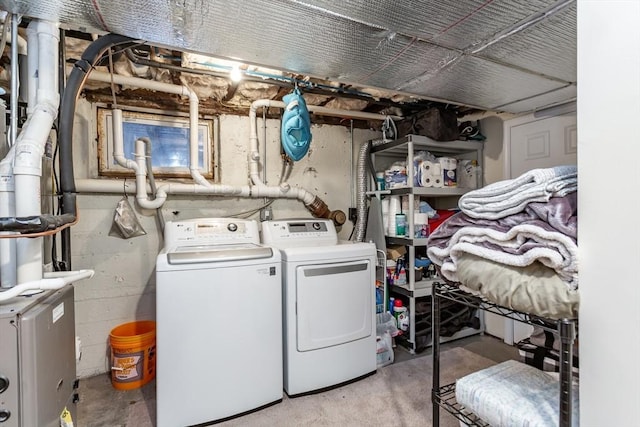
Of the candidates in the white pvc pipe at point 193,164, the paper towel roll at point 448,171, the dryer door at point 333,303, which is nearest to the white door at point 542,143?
the paper towel roll at point 448,171

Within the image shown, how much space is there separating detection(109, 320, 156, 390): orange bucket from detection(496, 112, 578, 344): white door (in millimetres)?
2933

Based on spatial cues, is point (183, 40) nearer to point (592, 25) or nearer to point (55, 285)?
point (55, 285)

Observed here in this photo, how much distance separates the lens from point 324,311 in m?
2.07

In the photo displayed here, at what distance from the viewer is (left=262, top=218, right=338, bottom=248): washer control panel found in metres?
2.28

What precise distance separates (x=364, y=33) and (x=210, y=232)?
5.14ft

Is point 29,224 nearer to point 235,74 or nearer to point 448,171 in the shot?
point 235,74

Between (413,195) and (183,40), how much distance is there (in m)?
1.93

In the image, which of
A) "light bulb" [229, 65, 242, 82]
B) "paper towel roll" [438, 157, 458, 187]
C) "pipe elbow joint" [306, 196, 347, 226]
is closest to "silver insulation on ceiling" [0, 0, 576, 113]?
"light bulb" [229, 65, 242, 82]

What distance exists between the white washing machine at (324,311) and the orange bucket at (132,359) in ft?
3.25

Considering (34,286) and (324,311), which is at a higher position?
(34,286)

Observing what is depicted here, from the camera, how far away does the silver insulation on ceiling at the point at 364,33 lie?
1.21 meters

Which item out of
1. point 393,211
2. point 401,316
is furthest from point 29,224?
point 401,316

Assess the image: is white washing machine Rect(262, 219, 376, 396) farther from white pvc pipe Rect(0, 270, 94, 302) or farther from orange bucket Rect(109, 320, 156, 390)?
white pvc pipe Rect(0, 270, 94, 302)

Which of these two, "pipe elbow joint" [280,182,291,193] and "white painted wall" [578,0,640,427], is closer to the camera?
"white painted wall" [578,0,640,427]
